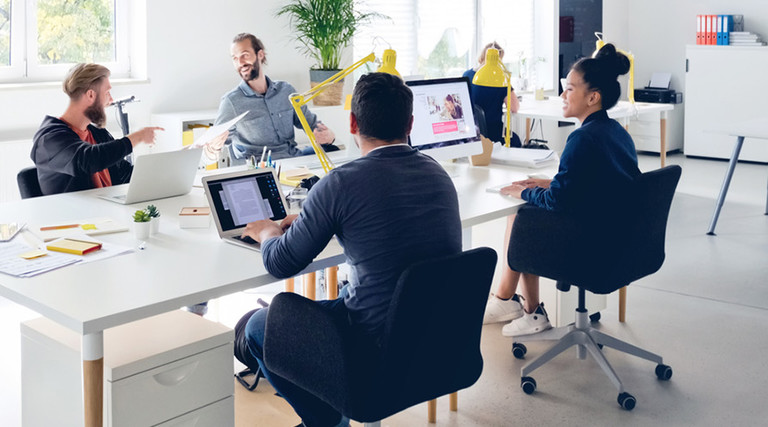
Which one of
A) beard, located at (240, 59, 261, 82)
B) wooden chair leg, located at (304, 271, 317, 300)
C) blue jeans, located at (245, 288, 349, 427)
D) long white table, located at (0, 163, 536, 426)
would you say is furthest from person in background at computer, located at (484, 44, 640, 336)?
beard, located at (240, 59, 261, 82)

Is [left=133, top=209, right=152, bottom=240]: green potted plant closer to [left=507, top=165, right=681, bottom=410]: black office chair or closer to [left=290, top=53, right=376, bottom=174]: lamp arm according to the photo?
[left=290, top=53, right=376, bottom=174]: lamp arm

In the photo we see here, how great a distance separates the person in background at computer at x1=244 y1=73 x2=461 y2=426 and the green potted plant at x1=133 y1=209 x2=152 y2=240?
1.76 ft

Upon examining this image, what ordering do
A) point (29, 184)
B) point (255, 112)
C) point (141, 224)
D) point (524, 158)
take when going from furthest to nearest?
1. point (255, 112)
2. point (524, 158)
3. point (29, 184)
4. point (141, 224)

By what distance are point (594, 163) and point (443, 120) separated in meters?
0.84

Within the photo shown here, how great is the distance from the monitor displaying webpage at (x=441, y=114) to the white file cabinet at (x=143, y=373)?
1.52 m

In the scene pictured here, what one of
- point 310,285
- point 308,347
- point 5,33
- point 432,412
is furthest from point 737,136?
point 5,33

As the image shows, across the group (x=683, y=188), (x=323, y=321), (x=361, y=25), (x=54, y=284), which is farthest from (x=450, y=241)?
(x=683, y=188)

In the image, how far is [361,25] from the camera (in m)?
7.04

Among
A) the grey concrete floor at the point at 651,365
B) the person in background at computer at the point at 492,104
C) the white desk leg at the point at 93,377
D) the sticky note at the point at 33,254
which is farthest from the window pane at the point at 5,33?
the white desk leg at the point at 93,377

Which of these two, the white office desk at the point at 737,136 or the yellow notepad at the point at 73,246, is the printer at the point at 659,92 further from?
the yellow notepad at the point at 73,246

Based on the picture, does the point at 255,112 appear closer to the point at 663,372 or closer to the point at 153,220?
the point at 153,220

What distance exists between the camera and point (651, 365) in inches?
142

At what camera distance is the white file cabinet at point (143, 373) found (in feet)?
7.13

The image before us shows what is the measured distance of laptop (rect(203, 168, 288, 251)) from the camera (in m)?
2.67
